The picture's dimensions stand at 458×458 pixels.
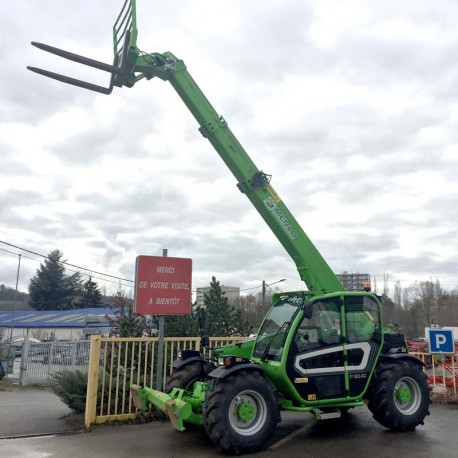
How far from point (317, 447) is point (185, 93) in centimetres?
603

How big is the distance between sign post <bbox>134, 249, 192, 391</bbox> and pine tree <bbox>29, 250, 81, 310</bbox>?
199 ft

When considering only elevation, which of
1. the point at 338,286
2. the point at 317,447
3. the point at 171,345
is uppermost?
the point at 338,286

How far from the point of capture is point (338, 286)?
28.5ft

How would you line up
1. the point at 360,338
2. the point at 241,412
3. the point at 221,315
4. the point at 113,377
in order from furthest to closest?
the point at 221,315 < the point at 113,377 < the point at 360,338 < the point at 241,412

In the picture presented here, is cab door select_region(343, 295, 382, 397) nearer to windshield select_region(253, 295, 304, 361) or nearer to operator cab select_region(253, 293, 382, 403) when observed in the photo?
operator cab select_region(253, 293, 382, 403)

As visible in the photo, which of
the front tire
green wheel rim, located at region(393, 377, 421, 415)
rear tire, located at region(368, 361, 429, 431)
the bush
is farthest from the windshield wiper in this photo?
the bush

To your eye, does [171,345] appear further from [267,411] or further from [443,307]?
[443,307]

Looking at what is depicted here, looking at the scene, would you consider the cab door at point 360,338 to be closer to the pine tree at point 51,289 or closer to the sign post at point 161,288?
the sign post at point 161,288

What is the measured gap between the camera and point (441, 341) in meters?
10.6

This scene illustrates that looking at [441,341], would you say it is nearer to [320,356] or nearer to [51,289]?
[320,356]

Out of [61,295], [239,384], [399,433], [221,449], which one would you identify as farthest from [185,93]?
[61,295]

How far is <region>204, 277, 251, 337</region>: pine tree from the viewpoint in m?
16.7

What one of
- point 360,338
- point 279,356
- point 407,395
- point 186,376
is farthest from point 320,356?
point 186,376

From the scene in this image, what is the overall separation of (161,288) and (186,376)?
163cm
